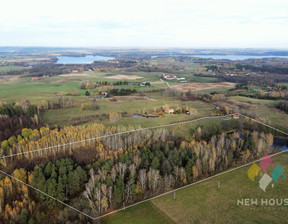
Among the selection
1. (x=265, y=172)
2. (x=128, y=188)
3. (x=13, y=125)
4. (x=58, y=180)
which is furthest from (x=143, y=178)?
(x=13, y=125)

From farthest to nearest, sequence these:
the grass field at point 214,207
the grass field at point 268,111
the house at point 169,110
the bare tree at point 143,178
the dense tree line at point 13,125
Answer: the house at point 169,110
the grass field at point 268,111
the dense tree line at point 13,125
the bare tree at point 143,178
the grass field at point 214,207

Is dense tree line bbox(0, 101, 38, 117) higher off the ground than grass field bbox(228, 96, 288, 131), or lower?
higher

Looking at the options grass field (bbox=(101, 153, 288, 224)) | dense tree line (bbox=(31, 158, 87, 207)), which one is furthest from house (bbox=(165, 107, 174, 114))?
dense tree line (bbox=(31, 158, 87, 207))

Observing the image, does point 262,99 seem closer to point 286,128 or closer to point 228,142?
point 286,128

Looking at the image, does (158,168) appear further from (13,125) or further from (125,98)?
(125,98)

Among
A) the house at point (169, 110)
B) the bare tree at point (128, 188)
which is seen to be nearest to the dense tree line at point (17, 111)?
the house at point (169, 110)

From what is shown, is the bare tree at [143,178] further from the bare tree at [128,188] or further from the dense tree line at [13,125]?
the dense tree line at [13,125]

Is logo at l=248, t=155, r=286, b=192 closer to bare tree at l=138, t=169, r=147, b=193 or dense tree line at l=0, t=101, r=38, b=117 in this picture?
bare tree at l=138, t=169, r=147, b=193
